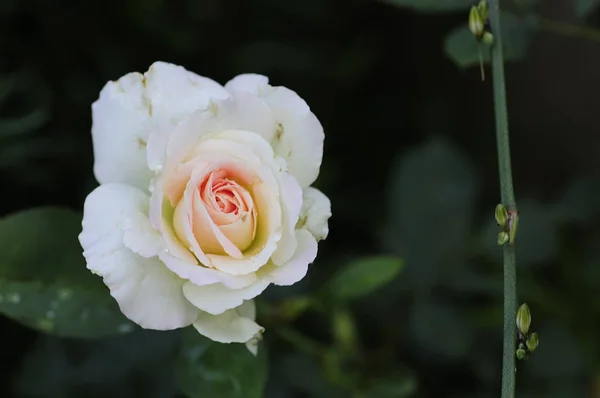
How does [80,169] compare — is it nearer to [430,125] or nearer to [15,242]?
[15,242]

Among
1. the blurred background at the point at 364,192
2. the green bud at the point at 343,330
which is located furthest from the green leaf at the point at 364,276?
the green bud at the point at 343,330

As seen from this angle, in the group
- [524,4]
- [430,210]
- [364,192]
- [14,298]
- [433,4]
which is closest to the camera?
[14,298]

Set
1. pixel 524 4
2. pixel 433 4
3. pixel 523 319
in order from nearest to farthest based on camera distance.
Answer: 1. pixel 523 319
2. pixel 433 4
3. pixel 524 4

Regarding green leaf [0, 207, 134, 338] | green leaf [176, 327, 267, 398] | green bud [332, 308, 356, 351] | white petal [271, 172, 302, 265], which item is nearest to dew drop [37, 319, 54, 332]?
green leaf [0, 207, 134, 338]

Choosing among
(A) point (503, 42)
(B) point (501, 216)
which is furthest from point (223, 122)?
(A) point (503, 42)

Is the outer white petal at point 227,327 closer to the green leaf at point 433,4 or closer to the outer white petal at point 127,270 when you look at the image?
the outer white petal at point 127,270

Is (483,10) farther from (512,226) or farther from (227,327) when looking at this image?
(227,327)

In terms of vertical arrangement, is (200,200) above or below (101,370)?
above

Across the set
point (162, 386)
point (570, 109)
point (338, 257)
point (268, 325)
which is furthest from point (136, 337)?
point (570, 109)

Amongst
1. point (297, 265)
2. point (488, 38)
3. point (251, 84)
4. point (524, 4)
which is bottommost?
point (297, 265)
